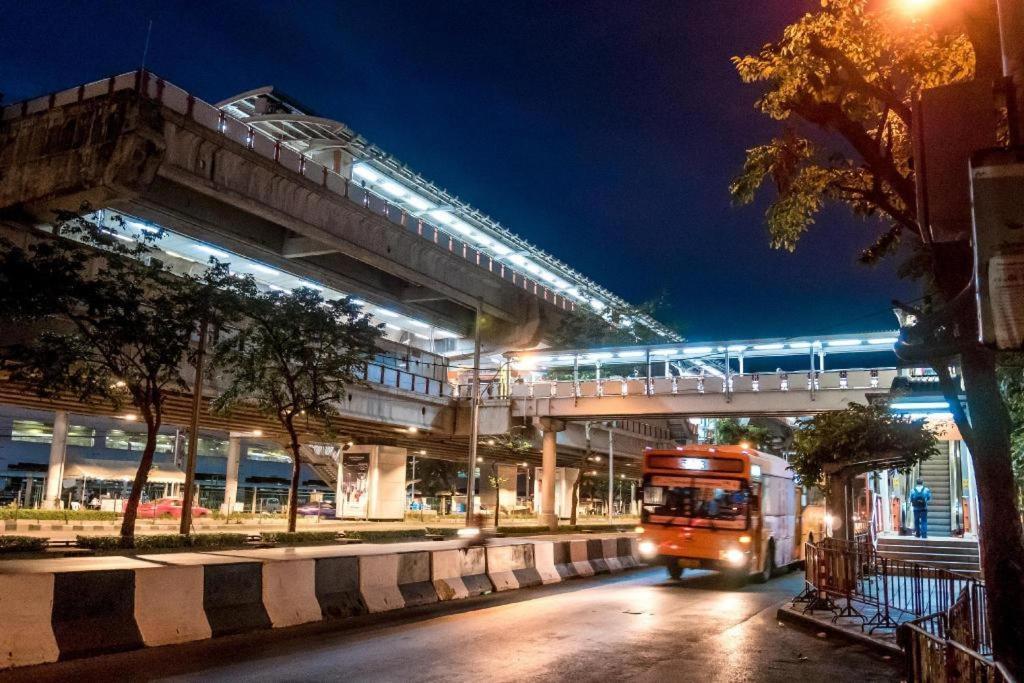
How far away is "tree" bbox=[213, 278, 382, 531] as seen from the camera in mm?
24250

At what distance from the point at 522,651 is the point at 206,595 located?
4123mm

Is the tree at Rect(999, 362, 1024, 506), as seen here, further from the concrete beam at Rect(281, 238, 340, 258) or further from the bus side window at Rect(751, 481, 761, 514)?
the concrete beam at Rect(281, 238, 340, 258)

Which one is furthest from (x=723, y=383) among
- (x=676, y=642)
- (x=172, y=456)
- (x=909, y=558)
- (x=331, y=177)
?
(x=172, y=456)

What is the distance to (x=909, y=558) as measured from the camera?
22812 millimetres

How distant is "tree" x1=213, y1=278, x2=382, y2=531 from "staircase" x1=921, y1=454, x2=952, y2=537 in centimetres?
2113

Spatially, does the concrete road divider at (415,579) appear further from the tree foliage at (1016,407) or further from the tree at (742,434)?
the tree at (742,434)

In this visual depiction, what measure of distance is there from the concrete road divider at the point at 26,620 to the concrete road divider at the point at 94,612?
82 mm

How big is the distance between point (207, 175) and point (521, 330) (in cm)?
2676

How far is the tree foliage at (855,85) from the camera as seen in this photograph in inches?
370

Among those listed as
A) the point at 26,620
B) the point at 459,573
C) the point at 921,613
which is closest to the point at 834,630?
the point at 921,613

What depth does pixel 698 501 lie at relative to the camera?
18953 mm

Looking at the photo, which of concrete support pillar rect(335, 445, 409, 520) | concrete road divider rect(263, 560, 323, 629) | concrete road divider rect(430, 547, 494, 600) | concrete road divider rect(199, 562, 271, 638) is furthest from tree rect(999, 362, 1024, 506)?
concrete support pillar rect(335, 445, 409, 520)

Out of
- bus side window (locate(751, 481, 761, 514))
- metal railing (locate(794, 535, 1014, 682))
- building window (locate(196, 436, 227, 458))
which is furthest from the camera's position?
building window (locate(196, 436, 227, 458))

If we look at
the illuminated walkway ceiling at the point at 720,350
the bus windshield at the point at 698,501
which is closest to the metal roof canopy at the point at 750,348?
the illuminated walkway ceiling at the point at 720,350
